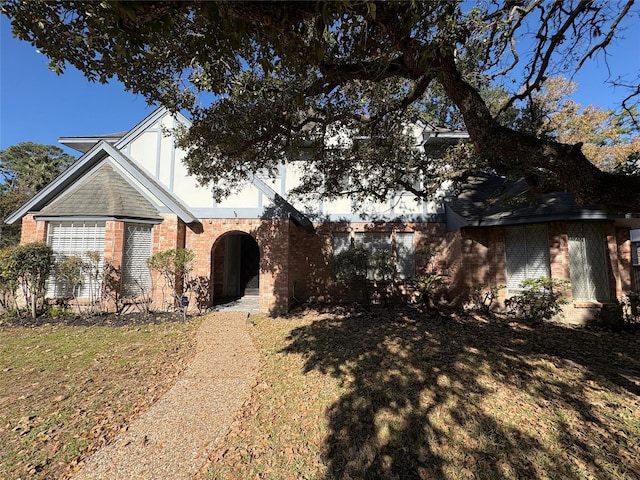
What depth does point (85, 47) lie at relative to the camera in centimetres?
418

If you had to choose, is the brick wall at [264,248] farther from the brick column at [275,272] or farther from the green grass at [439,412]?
the green grass at [439,412]

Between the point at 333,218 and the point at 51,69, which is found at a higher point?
the point at 51,69

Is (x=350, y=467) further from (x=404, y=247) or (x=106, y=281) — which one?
(x=404, y=247)

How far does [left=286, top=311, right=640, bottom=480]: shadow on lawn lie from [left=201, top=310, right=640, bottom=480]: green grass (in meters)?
0.02

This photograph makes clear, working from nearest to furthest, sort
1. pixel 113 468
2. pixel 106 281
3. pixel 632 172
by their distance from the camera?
pixel 113 468 < pixel 632 172 < pixel 106 281

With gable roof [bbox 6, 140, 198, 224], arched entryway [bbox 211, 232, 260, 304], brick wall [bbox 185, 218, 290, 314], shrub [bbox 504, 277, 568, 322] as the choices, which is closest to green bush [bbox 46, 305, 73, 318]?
gable roof [bbox 6, 140, 198, 224]

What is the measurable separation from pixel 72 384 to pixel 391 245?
1038cm

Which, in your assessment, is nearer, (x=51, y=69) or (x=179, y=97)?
(x=51, y=69)

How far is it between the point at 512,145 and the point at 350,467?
14.9 feet

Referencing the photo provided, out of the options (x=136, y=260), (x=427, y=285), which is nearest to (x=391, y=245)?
(x=427, y=285)

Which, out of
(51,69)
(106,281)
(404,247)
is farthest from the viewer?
(404,247)

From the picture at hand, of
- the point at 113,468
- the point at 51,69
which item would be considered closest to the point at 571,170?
the point at 113,468

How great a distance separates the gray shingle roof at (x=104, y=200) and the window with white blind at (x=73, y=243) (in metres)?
0.44

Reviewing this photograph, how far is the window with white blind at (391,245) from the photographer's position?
38.9ft
